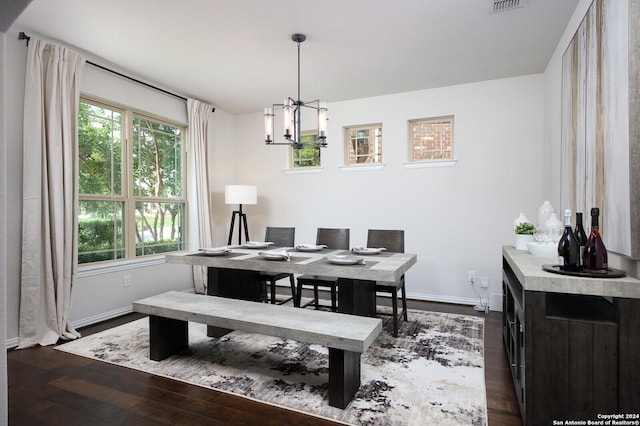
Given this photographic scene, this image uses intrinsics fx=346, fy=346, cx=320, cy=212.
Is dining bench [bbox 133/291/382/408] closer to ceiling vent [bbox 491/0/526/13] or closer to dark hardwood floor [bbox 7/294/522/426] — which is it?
dark hardwood floor [bbox 7/294/522/426]

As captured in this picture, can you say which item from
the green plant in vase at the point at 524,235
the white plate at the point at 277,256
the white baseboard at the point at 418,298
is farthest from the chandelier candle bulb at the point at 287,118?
the white baseboard at the point at 418,298

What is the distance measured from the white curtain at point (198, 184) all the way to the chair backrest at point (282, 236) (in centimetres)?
110

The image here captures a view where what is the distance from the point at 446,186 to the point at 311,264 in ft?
7.78

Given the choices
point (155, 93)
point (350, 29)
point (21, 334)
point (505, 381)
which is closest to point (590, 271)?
point (505, 381)

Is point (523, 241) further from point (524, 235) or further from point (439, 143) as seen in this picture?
point (439, 143)

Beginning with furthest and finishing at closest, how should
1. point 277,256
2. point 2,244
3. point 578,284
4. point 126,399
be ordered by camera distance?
point 277,256, point 126,399, point 578,284, point 2,244

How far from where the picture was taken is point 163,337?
260 cm

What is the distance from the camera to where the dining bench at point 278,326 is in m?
1.95

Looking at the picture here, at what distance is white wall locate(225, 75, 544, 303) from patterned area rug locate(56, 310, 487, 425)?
1.02 metres

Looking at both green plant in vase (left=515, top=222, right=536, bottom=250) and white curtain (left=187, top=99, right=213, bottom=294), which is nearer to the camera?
green plant in vase (left=515, top=222, right=536, bottom=250)

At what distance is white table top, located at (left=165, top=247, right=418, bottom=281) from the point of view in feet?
7.79

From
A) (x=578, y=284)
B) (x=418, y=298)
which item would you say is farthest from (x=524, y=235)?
(x=418, y=298)

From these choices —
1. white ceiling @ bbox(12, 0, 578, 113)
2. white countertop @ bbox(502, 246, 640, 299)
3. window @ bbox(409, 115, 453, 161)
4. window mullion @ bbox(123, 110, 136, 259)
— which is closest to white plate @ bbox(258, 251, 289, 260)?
white countertop @ bbox(502, 246, 640, 299)

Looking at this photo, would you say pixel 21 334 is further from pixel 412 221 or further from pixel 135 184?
pixel 412 221
